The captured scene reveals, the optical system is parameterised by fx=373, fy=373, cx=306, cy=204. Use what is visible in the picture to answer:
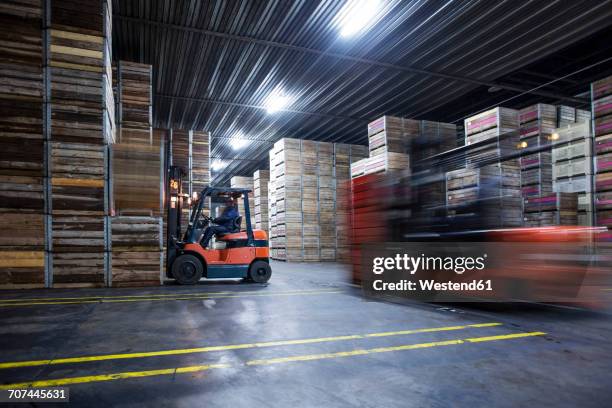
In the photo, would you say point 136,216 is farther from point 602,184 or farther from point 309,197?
point 602,184

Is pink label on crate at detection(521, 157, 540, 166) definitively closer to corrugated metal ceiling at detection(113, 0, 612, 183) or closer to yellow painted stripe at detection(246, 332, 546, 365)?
corrugated metal ceiling at detection(113, 0, 612, 183)

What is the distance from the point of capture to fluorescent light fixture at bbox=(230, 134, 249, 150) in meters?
19.6

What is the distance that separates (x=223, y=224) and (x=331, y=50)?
5907 mm

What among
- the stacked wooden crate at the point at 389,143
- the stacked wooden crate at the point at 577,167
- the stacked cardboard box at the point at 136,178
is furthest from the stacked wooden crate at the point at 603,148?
the stacked cardboard box at the point at 136,178

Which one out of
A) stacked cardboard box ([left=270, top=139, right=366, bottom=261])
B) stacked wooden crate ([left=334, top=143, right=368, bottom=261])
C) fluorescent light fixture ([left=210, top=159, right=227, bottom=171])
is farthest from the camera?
fluorescent light fixture ([left=210, top=159, right=227, bottom=171])

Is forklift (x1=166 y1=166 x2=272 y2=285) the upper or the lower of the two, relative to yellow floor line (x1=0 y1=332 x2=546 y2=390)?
upper

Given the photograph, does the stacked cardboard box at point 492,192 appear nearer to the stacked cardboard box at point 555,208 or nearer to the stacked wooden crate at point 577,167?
the stacked cardboard box at point 555,208

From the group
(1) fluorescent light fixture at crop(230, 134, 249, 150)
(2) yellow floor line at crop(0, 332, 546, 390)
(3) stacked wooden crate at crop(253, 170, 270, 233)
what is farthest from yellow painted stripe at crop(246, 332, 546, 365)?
(3) stacked wooden crate at crop(253, 170, 270, 233)

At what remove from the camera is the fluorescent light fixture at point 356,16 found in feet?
29.0

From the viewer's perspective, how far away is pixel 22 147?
7.70m

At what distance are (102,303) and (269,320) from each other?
316 cm

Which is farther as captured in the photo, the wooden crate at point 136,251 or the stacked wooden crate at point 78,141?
the wooden crate at point 136,251
